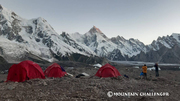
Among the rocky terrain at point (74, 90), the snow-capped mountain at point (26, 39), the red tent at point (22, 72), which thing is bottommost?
the rocky terrain at point (74, 90)

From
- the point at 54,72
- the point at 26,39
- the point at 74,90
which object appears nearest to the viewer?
the point at 74,90

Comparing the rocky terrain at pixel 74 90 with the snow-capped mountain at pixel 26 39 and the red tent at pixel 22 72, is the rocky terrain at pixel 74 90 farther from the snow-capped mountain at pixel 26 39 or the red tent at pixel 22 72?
the snow-capped mountain at pixel 26 39

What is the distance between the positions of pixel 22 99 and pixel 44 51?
85.7 meters

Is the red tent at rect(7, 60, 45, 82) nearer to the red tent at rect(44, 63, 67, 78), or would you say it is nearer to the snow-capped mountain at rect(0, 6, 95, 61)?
the red tent at rect(44, 63, 67, 78)

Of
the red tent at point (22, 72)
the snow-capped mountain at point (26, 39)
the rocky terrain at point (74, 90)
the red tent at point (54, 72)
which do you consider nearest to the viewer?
the rocky terrain at point (74, 90)

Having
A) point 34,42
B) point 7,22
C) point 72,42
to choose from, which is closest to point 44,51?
point 34,42

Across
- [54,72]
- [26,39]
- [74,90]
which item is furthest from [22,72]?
[26,39]

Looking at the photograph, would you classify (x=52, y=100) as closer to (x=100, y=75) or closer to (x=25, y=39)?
(x=100, y=75)

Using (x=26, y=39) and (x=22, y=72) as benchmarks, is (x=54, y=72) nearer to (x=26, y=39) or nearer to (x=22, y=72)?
(x=22, y=72)

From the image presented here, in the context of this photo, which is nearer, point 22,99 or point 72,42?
point 22,99

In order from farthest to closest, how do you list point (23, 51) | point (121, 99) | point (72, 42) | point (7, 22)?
1. point (72, 42)
2. point (7, 22)
3. point (23, 51)
4. point (121, 99)

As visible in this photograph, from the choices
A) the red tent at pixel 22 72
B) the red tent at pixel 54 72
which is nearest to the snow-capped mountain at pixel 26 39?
the red tent at pixel 54 72

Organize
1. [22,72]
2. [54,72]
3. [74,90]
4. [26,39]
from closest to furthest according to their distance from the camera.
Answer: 1. [74,90]
2. [22,72]
3. [54,72]
4. [26,39]

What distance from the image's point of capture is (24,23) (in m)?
104
